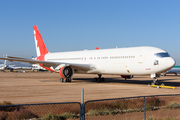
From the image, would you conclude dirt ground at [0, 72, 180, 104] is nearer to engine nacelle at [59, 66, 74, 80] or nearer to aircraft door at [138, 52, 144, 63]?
engine nacelle at [59, 66, 74, 80]

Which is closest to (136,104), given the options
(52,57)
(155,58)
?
(155,58)

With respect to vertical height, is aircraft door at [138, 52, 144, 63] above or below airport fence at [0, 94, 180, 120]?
above

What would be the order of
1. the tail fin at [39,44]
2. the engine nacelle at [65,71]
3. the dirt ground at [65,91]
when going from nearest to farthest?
1. the dirt ground at [65,91]
2. the engine nacelle at [65,71]
3. the tail fin at [39,44]

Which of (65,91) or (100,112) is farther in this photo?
(65,91)

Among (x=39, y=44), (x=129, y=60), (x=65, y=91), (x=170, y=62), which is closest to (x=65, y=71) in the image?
(x=129, y=60)

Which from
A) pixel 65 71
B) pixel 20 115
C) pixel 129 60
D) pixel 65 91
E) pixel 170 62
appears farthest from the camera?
pixel 65 71

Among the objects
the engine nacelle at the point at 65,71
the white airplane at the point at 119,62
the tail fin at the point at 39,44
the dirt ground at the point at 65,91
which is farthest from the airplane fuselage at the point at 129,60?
the tail fin at the point at 39,44

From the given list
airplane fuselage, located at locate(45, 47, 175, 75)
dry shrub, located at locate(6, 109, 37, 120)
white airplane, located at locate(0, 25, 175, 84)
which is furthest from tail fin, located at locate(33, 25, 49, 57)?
dry shrub, located at locate(6, 109, 37, 120)

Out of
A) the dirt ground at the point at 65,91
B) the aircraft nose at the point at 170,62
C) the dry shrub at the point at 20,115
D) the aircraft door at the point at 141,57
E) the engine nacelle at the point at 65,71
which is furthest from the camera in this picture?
the engine nacelle at the point at 65,71

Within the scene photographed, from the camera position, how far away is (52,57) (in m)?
31.4

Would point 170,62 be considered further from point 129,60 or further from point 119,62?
point 119,62

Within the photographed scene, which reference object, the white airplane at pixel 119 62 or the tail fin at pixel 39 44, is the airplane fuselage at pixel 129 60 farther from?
the tail fin at pixel 39 44

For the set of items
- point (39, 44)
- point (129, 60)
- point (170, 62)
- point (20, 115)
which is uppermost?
point (39, 44)

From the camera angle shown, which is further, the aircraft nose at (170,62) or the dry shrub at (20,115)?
the aircraft nose at (170,62)
